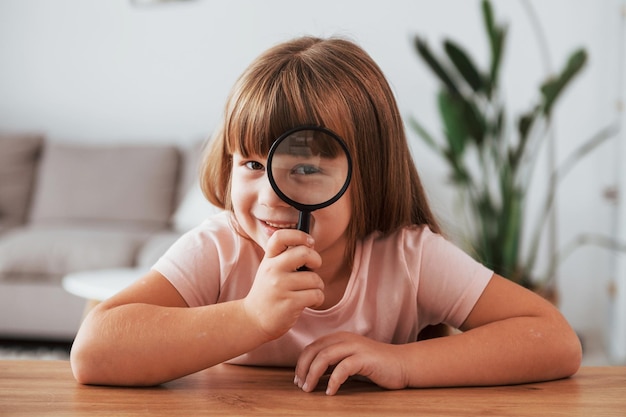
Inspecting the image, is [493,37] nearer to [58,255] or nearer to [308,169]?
[58,255]

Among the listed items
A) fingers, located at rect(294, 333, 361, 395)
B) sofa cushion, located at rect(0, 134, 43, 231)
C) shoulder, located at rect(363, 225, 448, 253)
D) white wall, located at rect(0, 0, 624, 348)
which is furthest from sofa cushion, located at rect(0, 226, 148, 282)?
fingers, located at rect(294, 333, 361, 395)

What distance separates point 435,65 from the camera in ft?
11.0

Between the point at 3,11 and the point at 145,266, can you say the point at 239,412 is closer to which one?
the point at 145,266

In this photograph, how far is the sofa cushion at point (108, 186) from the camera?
13.6 ft

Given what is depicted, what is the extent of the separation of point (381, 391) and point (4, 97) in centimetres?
452

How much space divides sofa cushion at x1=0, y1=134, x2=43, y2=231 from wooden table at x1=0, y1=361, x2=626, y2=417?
361 cm

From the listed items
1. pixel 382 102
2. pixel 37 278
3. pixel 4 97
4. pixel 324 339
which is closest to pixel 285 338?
pixel 324 339

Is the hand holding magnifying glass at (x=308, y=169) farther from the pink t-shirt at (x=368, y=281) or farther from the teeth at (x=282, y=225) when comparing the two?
the pink t-shirt at (x=368, y=281)

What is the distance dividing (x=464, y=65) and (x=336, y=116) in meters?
2.40

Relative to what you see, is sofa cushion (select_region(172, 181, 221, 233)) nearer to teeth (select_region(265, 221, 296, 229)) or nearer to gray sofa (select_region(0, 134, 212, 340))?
gray sofa (select_region(0, 134, 212, 340))

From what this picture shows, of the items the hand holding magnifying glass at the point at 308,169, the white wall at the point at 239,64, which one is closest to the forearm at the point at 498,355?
the hand holding magnifying glass at the point at 308,169

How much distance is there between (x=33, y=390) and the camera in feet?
2.59

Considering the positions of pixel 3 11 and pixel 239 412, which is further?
pixel 3 11

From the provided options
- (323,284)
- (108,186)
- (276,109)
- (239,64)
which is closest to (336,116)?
(276,109)
